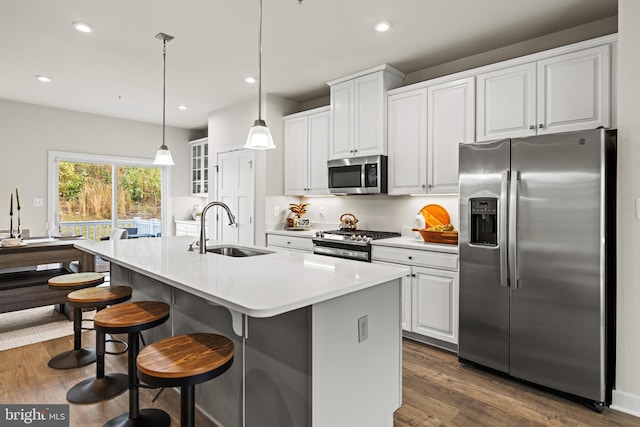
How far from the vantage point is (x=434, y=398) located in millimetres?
2309

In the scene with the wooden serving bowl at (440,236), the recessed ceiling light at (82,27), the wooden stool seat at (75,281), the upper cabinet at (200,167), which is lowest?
the wooden stool seat at (75,281)

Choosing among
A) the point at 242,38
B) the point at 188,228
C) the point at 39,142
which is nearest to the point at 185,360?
the point at 242,38

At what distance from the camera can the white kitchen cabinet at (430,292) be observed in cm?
294

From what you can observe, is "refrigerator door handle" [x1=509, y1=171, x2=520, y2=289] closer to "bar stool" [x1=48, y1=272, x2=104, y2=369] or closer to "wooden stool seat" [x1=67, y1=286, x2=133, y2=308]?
"wooden stool seat" [x1=67, y1=286, x2=133, y2=308]

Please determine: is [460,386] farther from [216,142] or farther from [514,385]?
[216,142]

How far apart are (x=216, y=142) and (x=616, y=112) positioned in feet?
15.5

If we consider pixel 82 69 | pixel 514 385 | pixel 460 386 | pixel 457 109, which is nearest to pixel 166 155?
pixel 82 69

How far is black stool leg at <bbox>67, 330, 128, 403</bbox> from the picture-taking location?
2287 mm

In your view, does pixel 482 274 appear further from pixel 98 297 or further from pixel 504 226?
pixel 98 297

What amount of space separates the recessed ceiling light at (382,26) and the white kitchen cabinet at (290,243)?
2.19 metres

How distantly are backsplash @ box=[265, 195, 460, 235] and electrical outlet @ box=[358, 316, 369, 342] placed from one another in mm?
1888

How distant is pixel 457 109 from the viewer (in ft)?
10.4

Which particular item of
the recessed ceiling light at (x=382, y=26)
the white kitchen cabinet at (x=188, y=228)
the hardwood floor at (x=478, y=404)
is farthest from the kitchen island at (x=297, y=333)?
the white kitchen cabinet at (x=188, y=228)

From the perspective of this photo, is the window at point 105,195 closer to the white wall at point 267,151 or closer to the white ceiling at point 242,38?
the white ceiling at point 242,38
